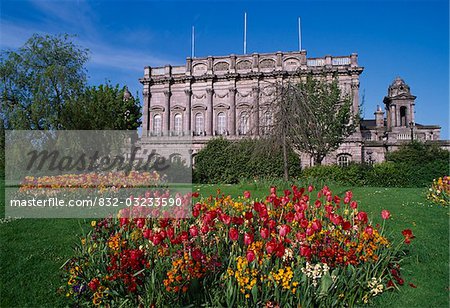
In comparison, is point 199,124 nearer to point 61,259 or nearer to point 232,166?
point 232,166

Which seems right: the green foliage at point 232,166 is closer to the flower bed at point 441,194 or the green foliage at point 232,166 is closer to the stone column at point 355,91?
the flower bed at point 441,194

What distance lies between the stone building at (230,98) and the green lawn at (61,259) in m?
23.9

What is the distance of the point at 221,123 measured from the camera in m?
34.1

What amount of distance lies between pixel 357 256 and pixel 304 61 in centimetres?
3076

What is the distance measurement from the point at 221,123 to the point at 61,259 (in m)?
29.8

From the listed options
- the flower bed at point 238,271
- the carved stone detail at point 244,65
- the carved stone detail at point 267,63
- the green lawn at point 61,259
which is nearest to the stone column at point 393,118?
the carved stone detail at point 267,63

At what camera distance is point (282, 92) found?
11.5 meters

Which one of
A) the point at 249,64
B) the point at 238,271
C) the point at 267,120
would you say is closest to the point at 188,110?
the point at 249,64

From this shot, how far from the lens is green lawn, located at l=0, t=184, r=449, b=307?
376cm

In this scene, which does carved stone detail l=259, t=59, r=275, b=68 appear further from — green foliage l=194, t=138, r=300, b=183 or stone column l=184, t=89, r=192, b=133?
green foliage l=194, t=138, r=300, b=183

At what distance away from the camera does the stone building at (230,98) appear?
30.7 metres

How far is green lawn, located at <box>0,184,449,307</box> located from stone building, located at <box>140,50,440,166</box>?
78.3 ft

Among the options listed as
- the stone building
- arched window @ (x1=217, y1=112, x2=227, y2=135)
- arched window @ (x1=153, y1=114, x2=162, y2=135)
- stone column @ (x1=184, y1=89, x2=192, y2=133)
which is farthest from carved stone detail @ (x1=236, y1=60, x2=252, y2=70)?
arched window @ (x1=153, y1=114, x2=162, y2=135)

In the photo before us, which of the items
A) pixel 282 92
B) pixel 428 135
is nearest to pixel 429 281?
pixel 282 92
